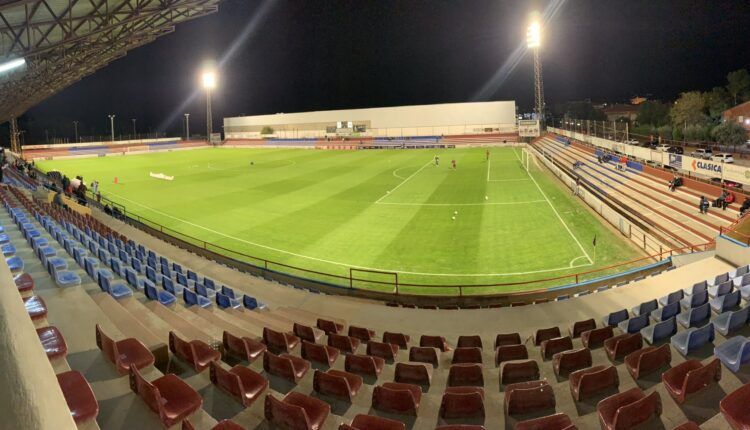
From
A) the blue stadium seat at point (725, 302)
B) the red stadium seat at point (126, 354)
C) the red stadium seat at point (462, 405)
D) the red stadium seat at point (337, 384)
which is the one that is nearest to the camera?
the red stadium seat at point (126, 354)

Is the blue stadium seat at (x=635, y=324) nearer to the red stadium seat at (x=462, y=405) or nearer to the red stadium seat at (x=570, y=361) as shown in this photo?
the red stadium seat at (x=570, y=361)

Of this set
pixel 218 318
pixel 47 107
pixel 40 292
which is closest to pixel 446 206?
pixel 218 318

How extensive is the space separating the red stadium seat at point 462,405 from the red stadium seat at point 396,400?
0.33 metres

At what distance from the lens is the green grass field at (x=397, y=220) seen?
693 inches

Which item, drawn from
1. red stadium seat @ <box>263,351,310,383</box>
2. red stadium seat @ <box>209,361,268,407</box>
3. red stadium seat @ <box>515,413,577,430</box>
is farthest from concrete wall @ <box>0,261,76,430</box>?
red stadium seat @ <box>263,351,310,383</box>

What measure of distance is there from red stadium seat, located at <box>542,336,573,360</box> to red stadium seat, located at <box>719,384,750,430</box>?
3.32 metres

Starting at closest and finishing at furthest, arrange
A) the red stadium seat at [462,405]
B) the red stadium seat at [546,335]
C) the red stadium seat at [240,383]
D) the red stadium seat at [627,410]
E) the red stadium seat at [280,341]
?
the red stadium seat at [627,410] < the red stadium seat at [240,383] < the red stadium seat at [462,405] < the red stadium seat at [280,341] < the red stadium seat at [546,335]

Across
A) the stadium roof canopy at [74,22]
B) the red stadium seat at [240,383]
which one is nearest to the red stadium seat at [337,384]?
the red stadium seat at [240,383]

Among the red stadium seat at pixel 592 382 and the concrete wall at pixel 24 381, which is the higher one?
the concrete wall at pixel 24 381

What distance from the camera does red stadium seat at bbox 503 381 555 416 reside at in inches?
222

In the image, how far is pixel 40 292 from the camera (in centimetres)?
821

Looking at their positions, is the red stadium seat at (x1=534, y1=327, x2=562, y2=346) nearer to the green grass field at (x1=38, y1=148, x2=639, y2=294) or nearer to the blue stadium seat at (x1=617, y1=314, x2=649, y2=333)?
the blue stadium seat at (x1=617, y1=314, x2=649, y2=333)

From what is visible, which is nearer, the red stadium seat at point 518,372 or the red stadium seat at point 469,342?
the red stadium seat at point 518,372

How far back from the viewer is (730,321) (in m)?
7.55
